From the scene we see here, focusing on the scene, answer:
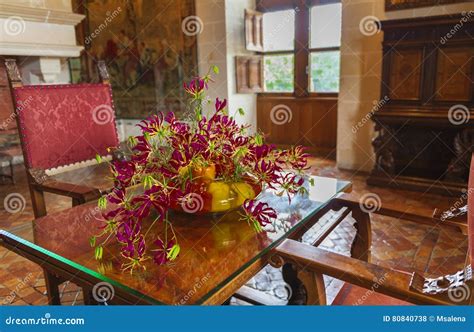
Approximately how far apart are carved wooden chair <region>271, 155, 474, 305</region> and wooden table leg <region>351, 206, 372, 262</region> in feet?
1.33

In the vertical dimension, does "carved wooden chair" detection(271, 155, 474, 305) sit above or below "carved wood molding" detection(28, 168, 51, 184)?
below

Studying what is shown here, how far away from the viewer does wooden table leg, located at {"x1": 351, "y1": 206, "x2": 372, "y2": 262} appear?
1660 millimetres

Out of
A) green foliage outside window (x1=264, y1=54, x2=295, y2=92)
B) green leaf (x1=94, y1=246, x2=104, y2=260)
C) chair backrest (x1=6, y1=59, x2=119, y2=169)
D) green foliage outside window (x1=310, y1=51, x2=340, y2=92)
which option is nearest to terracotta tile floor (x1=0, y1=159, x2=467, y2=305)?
chair backrest (x1=6, y1=59, x2=119, y2=169)

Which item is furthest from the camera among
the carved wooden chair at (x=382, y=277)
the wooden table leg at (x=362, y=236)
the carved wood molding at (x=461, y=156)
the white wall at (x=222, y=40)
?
the white wall at (x=222, y=40)

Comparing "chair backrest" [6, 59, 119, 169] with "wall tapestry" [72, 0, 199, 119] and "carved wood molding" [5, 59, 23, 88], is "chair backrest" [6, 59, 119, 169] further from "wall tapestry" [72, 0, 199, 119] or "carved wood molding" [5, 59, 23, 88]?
"wall tapestry" [72, 0, 199, 119]

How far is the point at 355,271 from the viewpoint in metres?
1.03

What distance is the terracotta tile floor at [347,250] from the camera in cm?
224

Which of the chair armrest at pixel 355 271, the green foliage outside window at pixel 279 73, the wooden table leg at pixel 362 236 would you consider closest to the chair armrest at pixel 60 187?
the chair armrest at pixel 355 271

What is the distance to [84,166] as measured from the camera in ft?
8.18

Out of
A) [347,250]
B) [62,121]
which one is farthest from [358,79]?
[62,121]

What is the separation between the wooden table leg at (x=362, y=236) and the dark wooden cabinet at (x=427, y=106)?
260 cm

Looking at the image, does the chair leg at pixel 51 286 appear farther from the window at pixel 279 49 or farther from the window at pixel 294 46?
the window at pixel 279 49

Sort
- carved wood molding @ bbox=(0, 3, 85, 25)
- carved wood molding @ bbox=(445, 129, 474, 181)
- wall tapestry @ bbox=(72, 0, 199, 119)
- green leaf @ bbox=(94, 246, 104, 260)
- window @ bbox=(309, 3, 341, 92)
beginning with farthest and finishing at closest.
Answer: wall tapestry @ bbox=(72, 0, 199, 119) < window @ bbox=(309, 3, 341, 92) < carved wood molding @ bbox=(0, 3, 85, 25) < carved wood molding @ bbox=(445, 129, 474, 181) < green leaf @ bbox=(94, 246, 104, 260)

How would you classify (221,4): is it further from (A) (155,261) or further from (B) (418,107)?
(A) (155,261)
